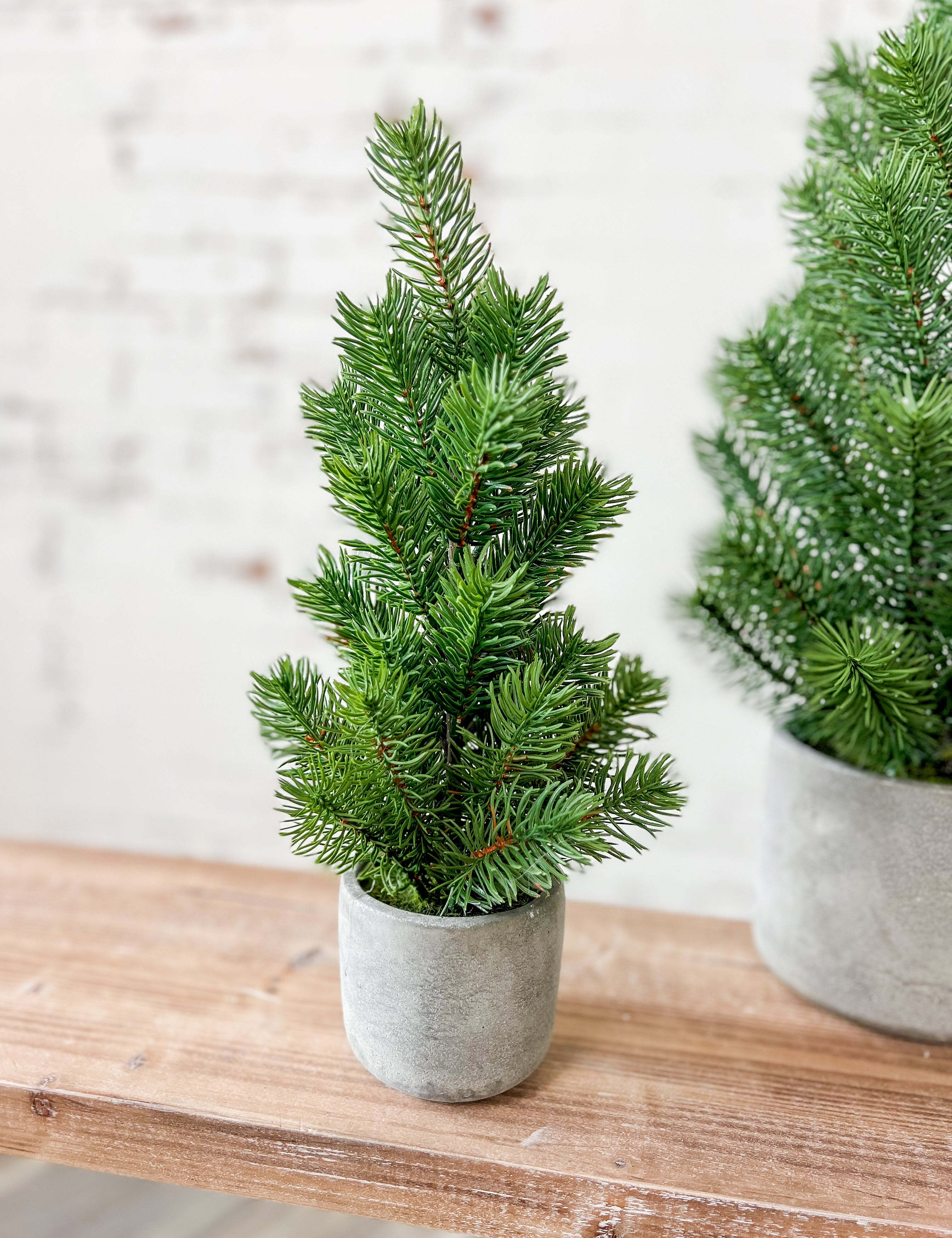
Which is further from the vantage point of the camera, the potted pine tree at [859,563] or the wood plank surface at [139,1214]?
the wood plank surface at [139,1214]

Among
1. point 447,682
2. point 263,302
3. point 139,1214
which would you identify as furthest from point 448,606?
point 139,1214

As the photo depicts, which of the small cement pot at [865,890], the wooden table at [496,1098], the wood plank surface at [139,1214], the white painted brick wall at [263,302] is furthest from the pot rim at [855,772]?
the wood plank surface at [139,1214]

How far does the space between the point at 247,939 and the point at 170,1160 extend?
14 cm

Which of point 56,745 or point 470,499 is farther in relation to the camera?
point 56,745

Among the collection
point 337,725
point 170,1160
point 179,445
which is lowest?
point 170,1160

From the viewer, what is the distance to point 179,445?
1.11m

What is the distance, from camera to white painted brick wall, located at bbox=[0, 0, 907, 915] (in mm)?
958

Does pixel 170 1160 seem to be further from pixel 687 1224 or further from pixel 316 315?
pixel 316 315

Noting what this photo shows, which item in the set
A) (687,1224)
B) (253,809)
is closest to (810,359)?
(687,1224)

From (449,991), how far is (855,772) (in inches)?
7.8

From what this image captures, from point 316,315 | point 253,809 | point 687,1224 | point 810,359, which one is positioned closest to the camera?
point 687,1224

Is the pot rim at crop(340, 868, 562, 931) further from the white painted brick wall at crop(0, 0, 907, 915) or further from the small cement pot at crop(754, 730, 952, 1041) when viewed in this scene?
the white painted brick wall at crop(0, 0, 907, 915)

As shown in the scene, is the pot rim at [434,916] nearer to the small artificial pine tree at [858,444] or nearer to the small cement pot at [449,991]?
the small cement pot at [449,991]

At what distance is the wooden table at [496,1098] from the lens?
14.3 inches
